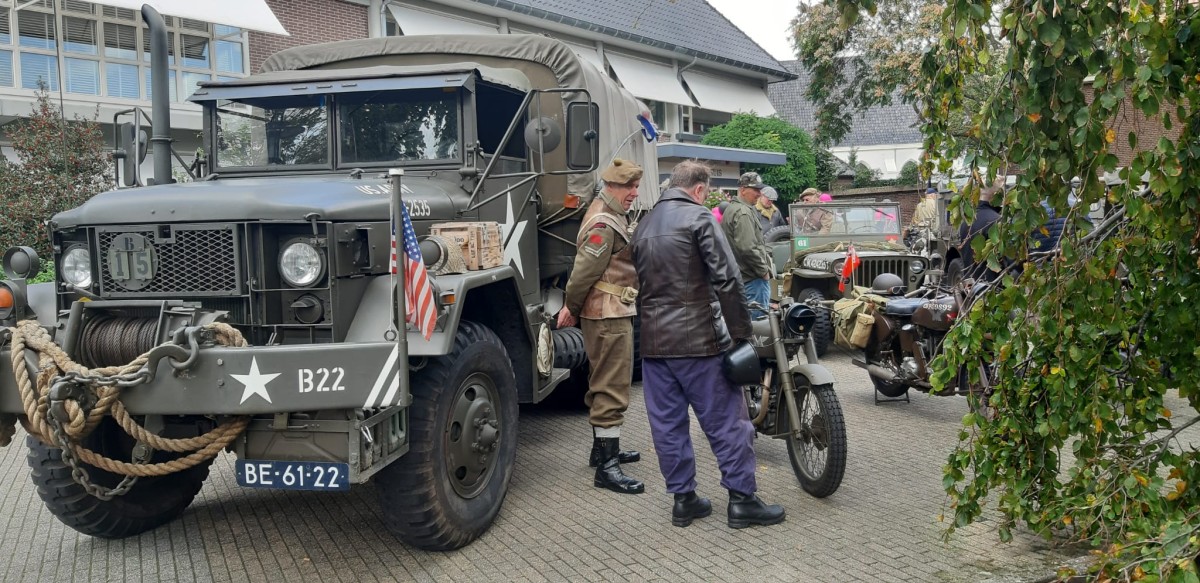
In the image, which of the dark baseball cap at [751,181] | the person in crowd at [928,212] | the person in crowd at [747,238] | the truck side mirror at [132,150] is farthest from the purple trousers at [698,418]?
the person in crowd at [928,212]

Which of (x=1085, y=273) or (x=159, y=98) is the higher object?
(x=159, y=98)

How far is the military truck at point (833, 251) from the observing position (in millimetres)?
11250

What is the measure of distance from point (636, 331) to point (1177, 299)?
4.86 meters

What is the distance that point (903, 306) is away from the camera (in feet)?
24.8

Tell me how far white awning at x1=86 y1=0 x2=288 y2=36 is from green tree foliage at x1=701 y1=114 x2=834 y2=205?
1439 cm

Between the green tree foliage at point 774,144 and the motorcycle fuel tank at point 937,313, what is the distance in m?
20.1

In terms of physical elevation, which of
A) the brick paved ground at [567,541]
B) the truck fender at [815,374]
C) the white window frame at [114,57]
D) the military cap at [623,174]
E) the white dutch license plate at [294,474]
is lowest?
the brick paved ground at [567,541]

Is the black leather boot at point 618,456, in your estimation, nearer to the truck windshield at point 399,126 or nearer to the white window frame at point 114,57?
the truck windshield at point 399,126

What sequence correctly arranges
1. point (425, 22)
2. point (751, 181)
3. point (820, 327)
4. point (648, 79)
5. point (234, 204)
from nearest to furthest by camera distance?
point (234, 204) < point (751, 181) < point (820, 327) < point (425, 22) < point (648, 79)

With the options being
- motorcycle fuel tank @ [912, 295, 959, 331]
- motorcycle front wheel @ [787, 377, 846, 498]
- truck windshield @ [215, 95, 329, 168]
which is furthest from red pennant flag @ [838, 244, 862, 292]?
truck windshield @ [215, 95, 329, 168]

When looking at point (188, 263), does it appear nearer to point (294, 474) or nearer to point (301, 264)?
point (301, 264)

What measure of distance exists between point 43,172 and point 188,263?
1007cm

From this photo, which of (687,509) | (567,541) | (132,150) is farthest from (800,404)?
(132,150)

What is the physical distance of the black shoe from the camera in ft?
19.7
